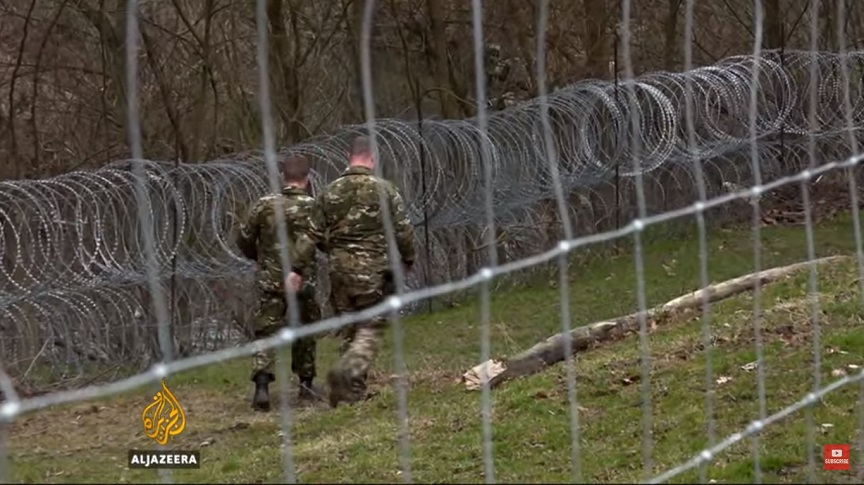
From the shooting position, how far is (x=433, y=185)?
42.5 feet

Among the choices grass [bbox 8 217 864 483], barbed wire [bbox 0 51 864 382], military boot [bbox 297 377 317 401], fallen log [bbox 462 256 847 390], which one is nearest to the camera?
grass [bbox 8 217 864 483]

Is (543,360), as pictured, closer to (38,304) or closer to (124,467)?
(124,467)

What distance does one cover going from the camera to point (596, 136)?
1336cm

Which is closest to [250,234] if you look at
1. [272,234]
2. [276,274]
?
[272,234]

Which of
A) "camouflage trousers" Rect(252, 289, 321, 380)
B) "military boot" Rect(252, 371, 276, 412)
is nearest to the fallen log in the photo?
"camouflage trousers" Rect(252, 289, 321, 380)

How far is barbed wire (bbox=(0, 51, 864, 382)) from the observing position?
10.1 metres

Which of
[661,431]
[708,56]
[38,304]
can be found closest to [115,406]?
[38,304]

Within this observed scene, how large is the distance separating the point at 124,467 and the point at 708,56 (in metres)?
14.0

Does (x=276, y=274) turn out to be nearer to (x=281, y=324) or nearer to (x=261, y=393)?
(x=281, y=324)

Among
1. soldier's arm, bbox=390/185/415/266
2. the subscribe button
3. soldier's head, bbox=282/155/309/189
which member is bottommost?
the subscribe button

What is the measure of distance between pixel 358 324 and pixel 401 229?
23.2 inches

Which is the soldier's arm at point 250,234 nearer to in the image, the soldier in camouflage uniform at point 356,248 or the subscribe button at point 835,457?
the soldier in camouflage uniform at point 356,248

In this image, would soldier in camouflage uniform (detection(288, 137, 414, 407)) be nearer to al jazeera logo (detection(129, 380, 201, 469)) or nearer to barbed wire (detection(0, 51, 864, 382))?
al jazeera logo (detection(129, 380, 201, 469))

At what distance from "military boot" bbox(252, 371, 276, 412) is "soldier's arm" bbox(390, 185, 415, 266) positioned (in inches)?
52.6
